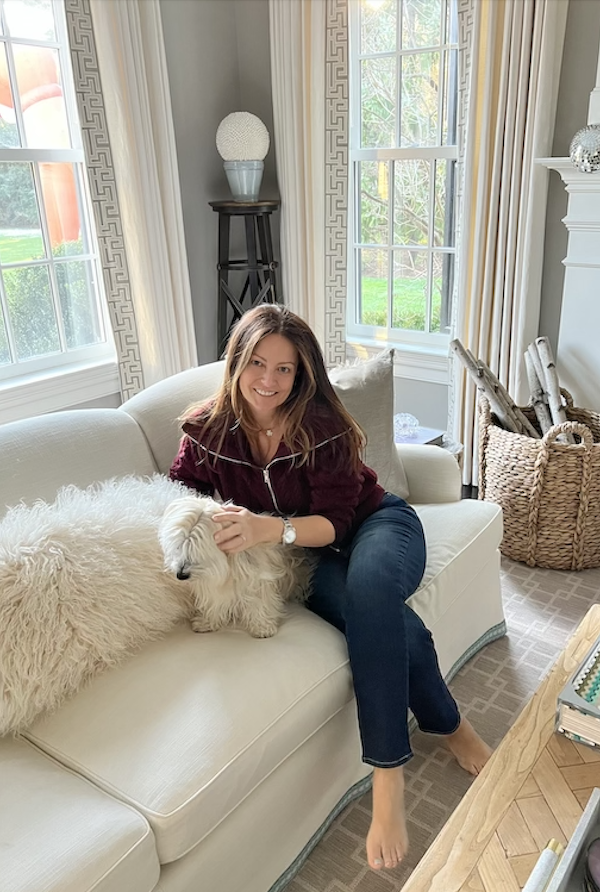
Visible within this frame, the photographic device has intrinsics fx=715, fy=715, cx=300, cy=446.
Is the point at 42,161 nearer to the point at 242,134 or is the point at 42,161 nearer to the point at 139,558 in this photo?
the point at 242,134

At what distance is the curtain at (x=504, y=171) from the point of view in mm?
2514

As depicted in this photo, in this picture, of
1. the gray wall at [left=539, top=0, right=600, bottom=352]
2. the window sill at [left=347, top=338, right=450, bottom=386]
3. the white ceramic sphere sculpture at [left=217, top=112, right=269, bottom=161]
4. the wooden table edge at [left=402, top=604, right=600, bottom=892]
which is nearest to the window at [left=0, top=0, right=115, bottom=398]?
the white ceramic sphere sculpture at [left=217, top=112, right=269, bottom=161]

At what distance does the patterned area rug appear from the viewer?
1.49 m

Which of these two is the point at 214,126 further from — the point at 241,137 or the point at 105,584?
the point at 105,584

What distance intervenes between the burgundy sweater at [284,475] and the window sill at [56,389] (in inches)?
51.4

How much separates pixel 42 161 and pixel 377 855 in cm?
263

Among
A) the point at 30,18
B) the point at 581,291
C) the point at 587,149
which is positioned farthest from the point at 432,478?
the point at 30,18

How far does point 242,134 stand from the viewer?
3.04 metres

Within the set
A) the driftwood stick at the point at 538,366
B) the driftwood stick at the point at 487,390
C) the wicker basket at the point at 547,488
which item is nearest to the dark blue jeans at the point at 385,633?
the wicker basket at the point at 547,488

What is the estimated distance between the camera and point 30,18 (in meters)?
2.67

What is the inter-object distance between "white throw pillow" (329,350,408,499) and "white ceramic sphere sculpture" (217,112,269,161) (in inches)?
58.0

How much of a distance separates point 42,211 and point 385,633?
88.6 inches

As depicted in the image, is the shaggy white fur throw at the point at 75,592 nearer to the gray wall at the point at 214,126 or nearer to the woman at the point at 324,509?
the woman at the point at 324,509

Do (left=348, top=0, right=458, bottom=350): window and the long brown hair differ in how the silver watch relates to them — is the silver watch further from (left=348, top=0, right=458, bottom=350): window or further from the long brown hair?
(left=348, top=0, right=458, bottom=350): window
